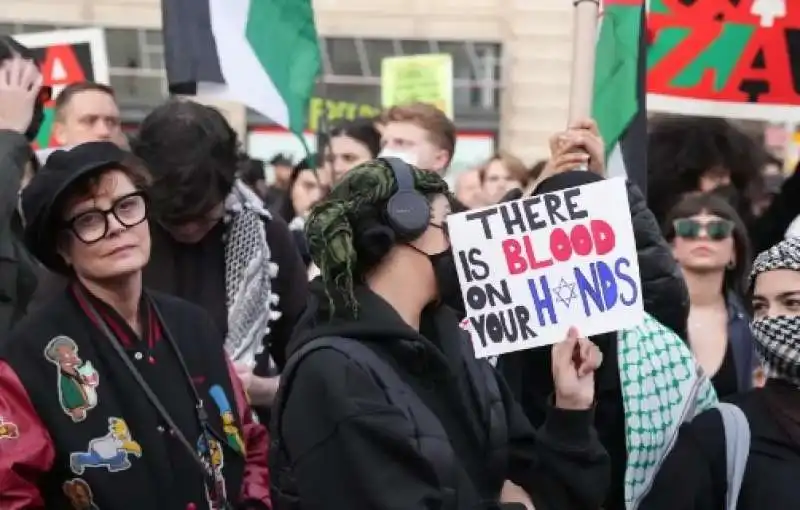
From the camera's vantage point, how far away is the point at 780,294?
10.6 feet

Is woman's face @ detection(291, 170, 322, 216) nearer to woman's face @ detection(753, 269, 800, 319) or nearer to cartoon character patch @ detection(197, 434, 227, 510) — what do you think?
cartoon character patch @ detection(197, 434, 227, 510)

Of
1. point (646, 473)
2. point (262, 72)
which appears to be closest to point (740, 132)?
Result: point (262, 72)

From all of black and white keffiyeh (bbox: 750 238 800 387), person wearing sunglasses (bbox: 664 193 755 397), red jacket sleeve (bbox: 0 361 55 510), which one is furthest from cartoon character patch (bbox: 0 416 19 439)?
person wearing sunglasses (bbox: 664 193 755 397)

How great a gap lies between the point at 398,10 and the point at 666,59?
1385 centimetres

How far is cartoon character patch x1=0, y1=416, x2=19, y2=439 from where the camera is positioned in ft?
9.56

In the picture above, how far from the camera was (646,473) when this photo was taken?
10.7 feet

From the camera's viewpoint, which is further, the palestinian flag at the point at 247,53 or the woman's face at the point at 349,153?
the woman's face at the point at 349,153

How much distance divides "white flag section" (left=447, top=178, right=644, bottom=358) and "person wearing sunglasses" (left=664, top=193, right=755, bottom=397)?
182 centimetres

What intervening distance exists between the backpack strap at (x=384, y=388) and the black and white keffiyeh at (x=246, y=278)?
1455 millimetres

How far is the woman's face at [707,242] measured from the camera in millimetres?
4809

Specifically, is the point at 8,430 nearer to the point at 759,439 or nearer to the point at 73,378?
the point at 73,378

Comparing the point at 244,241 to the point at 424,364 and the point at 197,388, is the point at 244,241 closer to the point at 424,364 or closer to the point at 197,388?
the point at 197,388

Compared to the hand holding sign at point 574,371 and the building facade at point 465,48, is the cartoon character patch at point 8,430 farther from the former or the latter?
the building facade at point 465,48

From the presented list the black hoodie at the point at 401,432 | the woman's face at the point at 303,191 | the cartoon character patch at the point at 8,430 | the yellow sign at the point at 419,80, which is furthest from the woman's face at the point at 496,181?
the cartoon character patch at the point at 8,430
